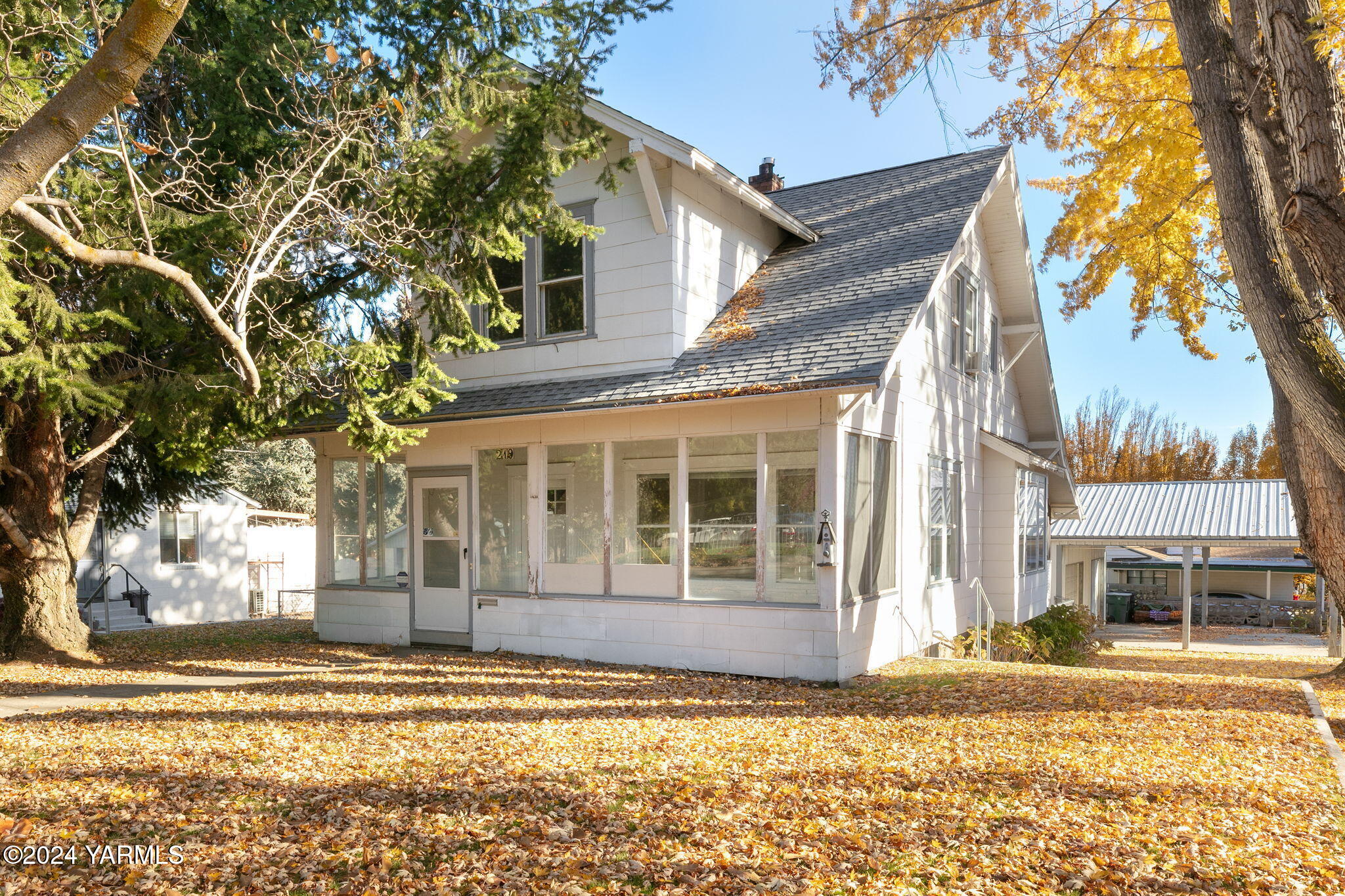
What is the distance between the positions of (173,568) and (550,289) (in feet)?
49.6

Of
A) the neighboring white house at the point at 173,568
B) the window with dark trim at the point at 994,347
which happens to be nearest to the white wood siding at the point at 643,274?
the window with dark trim at the point at 994,347

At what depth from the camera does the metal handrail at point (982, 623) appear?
13.7 meters

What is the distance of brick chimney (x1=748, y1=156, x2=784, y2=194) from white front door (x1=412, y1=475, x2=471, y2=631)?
8.71 meters

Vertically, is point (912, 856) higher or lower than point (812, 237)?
lower

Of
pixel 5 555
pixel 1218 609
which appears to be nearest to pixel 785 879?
pixel 5 555

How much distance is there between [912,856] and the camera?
4930 mm

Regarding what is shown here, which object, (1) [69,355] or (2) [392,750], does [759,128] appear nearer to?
(1) [69,355]

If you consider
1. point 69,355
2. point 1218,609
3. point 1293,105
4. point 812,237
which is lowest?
point 1218,609

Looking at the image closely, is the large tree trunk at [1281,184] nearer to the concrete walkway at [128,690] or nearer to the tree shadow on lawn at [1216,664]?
the tree shadow on lawn at [1216,664]

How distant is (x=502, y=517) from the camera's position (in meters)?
12.6

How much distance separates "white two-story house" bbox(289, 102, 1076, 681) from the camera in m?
10.3

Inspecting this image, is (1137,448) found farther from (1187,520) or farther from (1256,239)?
(1256,239)

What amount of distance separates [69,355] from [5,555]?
163 inches

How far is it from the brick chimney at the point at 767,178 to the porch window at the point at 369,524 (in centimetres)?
890
